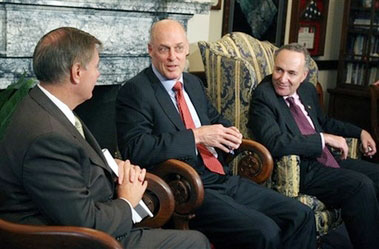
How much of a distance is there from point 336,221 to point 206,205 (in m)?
0.76

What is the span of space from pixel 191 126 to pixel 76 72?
890 millimetres

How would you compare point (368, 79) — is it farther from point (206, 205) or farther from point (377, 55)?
point (206, 205)

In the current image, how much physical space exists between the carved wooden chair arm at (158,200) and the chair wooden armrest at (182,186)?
12 centimetres

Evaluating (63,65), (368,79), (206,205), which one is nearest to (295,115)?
(206,205)

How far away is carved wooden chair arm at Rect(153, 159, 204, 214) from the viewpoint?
213 centimetres

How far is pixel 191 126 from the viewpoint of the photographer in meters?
2.46

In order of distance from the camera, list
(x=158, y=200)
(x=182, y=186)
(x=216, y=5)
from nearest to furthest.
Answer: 1. (x=158, y=200)
2. (x=182, y=186)
3. (x=216, y=5)

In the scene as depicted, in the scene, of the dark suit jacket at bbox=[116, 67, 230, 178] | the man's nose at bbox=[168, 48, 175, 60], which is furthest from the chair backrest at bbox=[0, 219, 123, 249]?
the man's nose at bbox=[168, 48, 175, 60]

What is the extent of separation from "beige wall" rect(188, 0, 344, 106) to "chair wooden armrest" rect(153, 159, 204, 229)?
1504 millimetres

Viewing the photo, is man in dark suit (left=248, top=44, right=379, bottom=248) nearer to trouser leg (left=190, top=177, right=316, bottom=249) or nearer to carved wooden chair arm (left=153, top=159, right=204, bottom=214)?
trouser leg (left=190, top=177, right=316, bottom=249)

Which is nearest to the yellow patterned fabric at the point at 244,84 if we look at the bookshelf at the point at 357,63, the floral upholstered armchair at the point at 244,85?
the floral upholstered armchair at the point at 244,85

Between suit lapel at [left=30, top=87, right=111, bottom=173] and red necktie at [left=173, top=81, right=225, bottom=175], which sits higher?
suit lapel at [left=30, top=87, right=111, bottom=173]

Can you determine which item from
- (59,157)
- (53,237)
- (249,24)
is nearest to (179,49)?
(59,157)

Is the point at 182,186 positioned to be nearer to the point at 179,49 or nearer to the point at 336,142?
the point at 179,49
